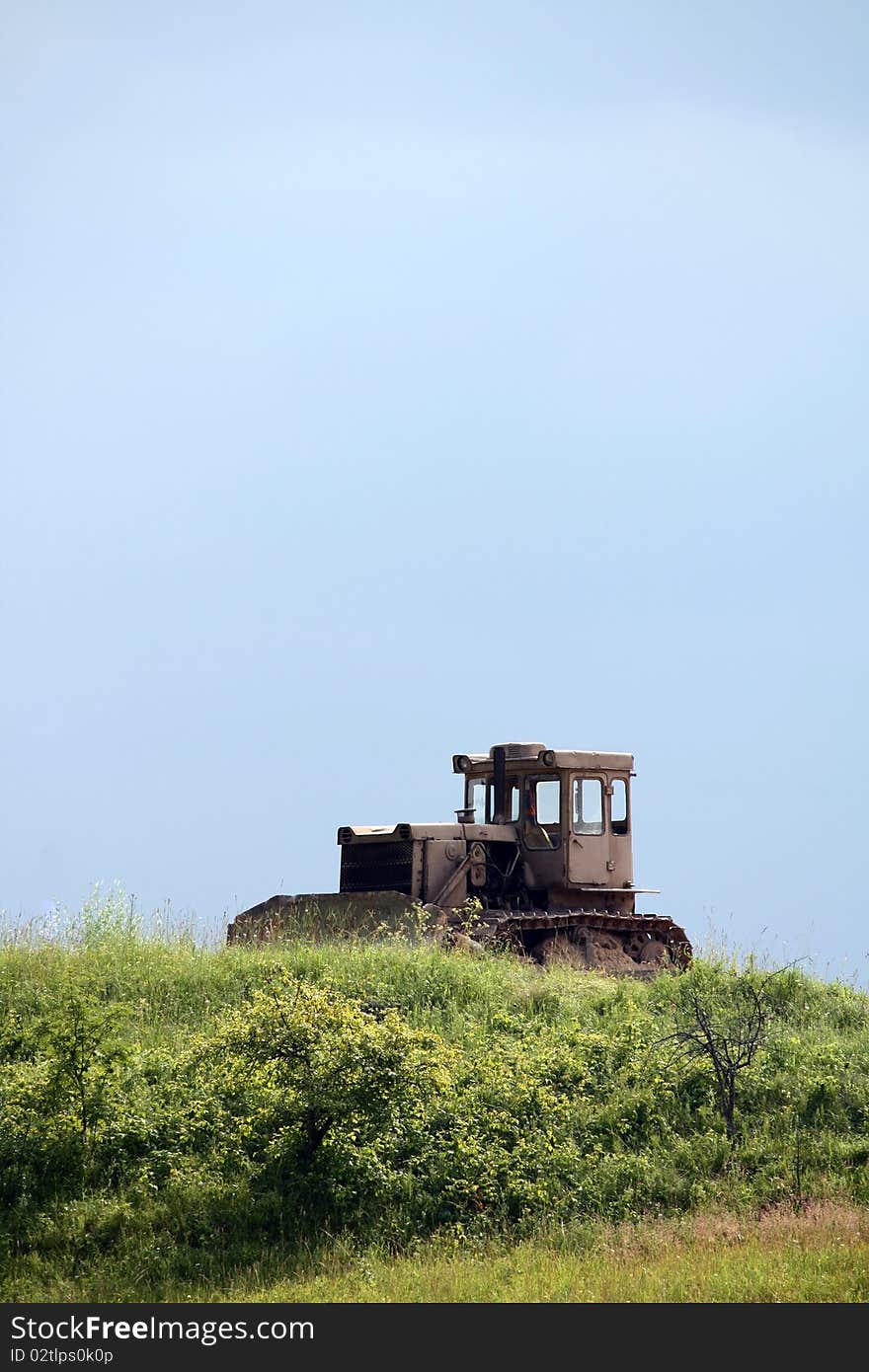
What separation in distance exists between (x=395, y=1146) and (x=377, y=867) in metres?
8.99

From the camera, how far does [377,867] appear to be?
75.8 ft

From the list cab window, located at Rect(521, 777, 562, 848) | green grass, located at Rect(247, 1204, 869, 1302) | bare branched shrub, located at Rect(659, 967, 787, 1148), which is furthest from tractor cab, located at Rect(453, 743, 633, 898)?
green grass, located at Rect(247, 1204, 869, 1302)

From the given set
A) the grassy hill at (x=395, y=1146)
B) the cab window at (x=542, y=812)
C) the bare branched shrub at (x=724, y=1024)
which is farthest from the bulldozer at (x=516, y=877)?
the grassy hill at (x=395, y=1146)

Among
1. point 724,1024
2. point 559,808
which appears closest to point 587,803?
point 559,808

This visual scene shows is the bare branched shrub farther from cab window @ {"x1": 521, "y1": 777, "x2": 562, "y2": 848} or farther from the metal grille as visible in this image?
the metal grille

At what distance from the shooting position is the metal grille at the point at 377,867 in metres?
22.7

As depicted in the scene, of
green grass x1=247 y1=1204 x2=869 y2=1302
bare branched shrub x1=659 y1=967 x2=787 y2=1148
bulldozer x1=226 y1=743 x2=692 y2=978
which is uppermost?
bulldozer x1=226 y1=743 x2=692 y2=978

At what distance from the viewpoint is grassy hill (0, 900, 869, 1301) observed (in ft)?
41.2

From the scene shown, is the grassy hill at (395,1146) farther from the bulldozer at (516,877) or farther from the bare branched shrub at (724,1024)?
the bulldozer at (516,877)

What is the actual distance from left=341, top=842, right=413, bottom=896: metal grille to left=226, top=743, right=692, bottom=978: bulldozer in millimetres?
21

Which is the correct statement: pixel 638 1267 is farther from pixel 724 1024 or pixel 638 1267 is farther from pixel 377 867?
pixel 377 867

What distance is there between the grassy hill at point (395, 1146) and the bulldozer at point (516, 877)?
4.27 metres

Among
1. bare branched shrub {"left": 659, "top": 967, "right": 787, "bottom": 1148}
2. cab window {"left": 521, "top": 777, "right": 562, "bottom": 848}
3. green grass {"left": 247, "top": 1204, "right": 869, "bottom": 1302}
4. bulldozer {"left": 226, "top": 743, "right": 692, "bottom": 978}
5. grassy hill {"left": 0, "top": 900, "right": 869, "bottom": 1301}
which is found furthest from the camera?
cab window {"left": 521, "top": 777, "right": 562, "bottom": 848}
